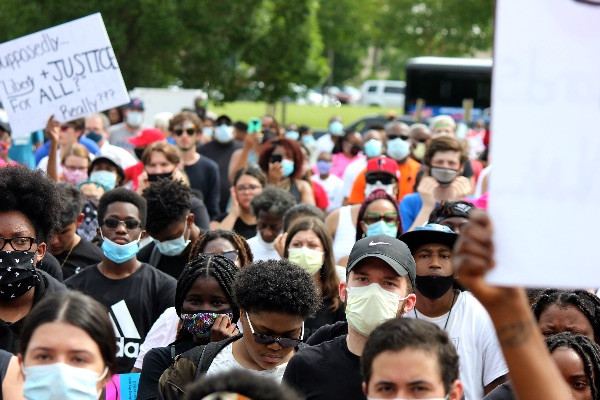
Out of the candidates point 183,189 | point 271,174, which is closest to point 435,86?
point 271,174

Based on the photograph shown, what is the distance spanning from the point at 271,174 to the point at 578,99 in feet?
27.2

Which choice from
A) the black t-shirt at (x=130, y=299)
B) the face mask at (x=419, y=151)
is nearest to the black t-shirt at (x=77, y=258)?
the black t-shirt at (x=130, y=299)

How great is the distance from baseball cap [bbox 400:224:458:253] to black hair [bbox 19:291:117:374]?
2372 millimetres

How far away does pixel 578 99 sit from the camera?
303cm

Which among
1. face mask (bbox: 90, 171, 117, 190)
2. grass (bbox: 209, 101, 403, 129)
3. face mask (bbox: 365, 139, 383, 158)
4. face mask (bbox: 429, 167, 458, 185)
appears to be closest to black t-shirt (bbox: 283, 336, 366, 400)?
face mask (bbox: 429, 167, 458, 185)

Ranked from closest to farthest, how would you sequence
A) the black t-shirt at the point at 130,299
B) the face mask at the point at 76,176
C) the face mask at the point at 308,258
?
1. the black t-shirt at the point at 130,299
2. the face mask at the point at 308,258
3. the face mask at the point at 76,176

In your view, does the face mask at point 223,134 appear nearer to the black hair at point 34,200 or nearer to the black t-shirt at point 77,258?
the black t-shirt at point 77,258

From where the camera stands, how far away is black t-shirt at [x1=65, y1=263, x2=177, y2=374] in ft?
21.8

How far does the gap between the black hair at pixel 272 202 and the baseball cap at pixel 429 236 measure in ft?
8.84

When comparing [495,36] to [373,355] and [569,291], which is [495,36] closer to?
[373,355]

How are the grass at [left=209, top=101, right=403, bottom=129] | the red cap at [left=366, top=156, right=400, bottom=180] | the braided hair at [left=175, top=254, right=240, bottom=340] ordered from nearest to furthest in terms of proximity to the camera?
the braided hair at [left=175, top=254, right=240, bottom=340] → the red cap at [left=366, top=156, right=400, bottom=180] → the grass at [left=209, top=101, right=403, bottom=129]

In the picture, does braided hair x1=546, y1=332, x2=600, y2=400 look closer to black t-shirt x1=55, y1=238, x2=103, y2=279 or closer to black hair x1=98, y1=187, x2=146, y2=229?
black hair x1=98, y1=187, x2=146, y2=229

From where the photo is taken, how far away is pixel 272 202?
8906 millimetres

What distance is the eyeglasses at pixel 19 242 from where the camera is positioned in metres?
5.78
